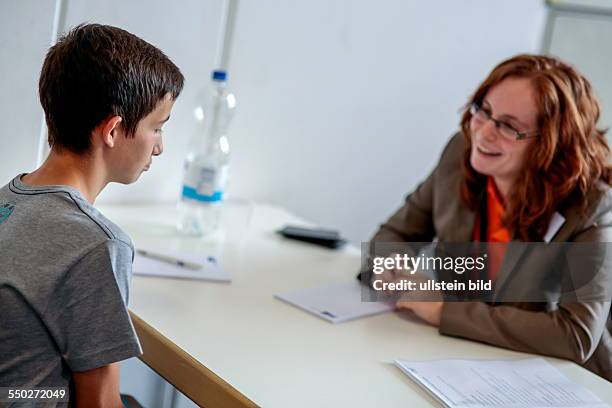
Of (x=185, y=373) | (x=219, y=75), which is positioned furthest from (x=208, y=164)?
(x=185, y=373)

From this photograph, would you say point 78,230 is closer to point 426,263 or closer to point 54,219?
point 54,219

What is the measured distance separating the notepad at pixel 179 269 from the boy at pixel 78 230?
0.44 m

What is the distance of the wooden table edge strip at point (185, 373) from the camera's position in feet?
3.77

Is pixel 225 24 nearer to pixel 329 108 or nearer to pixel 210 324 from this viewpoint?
pixel 329 108

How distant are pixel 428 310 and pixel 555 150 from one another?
466 mm

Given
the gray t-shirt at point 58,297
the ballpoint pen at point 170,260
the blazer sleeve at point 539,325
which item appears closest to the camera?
the gray t-shirt at point 58,297

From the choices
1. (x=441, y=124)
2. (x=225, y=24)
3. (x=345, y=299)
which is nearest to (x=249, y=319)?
(x=345, y=299)

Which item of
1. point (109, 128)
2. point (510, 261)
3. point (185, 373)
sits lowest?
point (185, 373)

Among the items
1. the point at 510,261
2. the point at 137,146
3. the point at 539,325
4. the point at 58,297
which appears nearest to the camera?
the point at 58,297

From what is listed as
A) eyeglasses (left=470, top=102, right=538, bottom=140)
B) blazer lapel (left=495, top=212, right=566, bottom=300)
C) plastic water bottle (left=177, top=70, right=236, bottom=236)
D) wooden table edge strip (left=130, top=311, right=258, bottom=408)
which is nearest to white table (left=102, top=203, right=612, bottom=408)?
wooden table edge strip (left=130, top=311, right=258, bottom=408)

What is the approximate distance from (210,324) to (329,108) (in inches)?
45.4

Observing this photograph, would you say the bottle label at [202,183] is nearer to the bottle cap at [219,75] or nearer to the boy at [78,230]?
the bottle cap at [219,75]

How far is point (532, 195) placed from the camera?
1717 mm

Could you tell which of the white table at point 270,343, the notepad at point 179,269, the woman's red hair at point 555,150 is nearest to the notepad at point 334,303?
the white table at point 270,343
